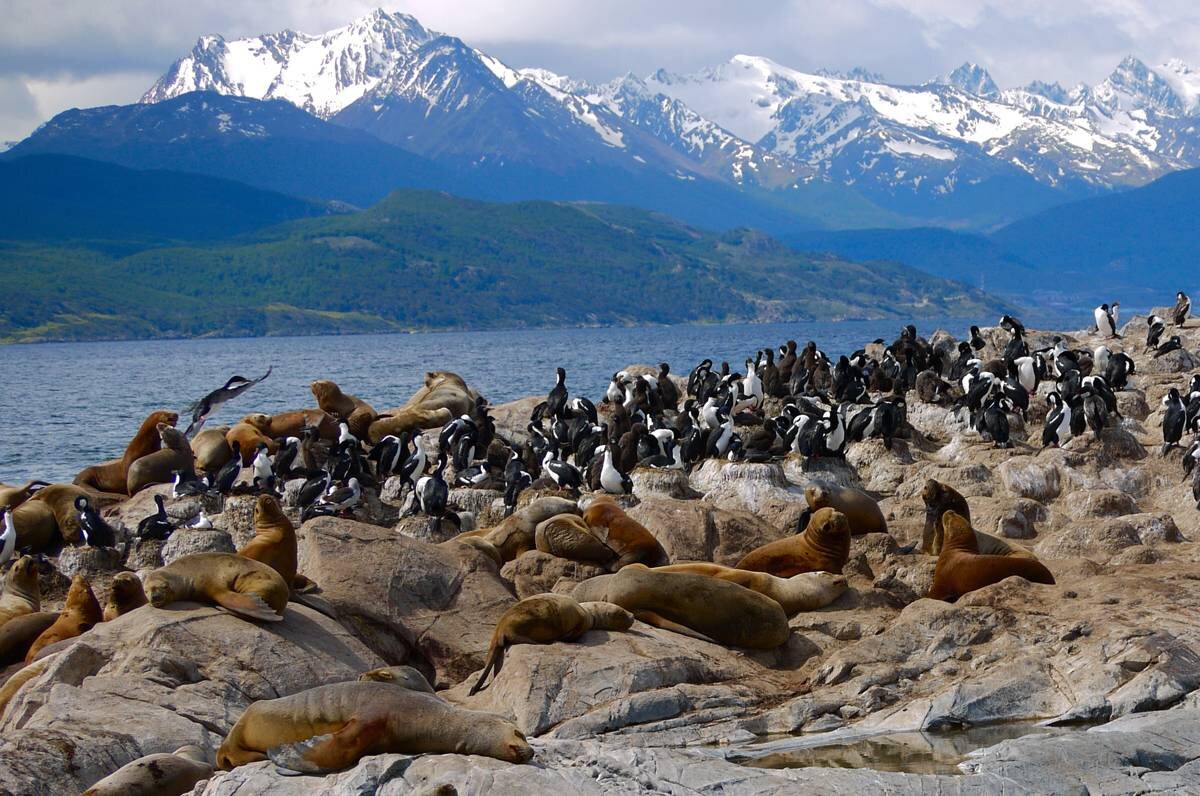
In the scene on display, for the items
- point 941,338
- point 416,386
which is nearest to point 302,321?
point 416,386

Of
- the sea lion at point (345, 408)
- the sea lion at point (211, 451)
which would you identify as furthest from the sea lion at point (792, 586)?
the sea lion at point (345, 408)

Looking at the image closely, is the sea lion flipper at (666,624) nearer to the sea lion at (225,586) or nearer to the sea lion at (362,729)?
the sea lion at (225,586)

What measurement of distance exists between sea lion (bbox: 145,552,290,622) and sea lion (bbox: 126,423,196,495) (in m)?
10.9

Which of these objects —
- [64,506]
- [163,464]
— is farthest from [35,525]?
[163,464]

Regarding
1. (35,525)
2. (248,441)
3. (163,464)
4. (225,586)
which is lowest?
(35,525)

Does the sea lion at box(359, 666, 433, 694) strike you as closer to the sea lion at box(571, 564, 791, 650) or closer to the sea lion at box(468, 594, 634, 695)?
the sea lion at box(468, 594, 634, 695)

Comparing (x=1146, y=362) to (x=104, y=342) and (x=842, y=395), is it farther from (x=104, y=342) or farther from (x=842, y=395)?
(x=104, y=342)

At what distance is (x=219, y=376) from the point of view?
300 ft

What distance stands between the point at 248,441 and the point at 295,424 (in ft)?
5.46

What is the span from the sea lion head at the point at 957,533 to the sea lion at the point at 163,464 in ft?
41.2

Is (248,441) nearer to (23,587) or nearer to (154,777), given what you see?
(23,587)

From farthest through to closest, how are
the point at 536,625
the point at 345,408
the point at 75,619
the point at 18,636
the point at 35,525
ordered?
the point at 345,408, the point at 35,525, the point at 18,636, the point at 75,619, the point at 536,625

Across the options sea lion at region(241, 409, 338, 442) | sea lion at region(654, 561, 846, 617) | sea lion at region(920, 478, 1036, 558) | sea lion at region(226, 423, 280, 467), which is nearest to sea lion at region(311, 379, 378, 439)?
sea lion at region(241, 409, 338, 442)

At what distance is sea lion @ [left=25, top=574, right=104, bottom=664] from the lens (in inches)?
483
